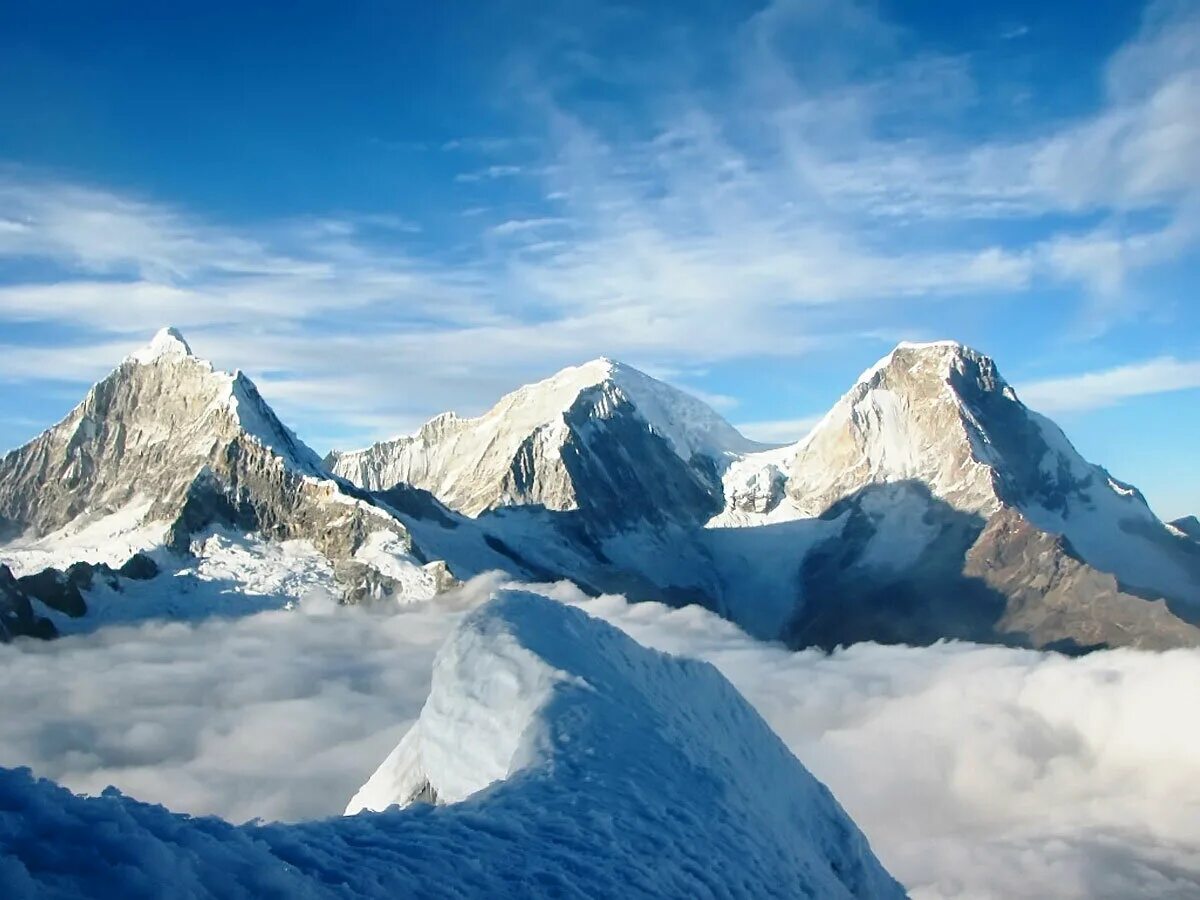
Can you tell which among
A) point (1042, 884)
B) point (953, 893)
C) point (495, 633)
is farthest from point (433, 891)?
point (1042, 884)

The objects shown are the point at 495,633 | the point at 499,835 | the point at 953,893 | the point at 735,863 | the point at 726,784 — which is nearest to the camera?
the point at 499,835

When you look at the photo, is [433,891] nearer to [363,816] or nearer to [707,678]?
[363,816]

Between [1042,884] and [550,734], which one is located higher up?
[550,734]

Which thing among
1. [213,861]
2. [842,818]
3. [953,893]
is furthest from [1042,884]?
[213,861]

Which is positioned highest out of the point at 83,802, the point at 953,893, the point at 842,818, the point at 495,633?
the point at 495,633

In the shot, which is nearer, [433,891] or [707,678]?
[433,891]

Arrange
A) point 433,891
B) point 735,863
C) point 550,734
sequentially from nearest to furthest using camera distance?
point 433,891, point 735,863, point 550,734

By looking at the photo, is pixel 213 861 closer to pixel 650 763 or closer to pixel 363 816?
pixel 363 816
